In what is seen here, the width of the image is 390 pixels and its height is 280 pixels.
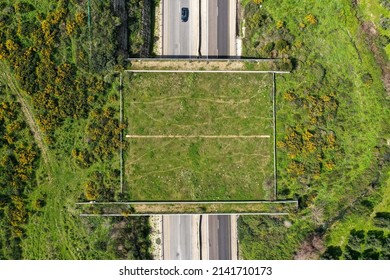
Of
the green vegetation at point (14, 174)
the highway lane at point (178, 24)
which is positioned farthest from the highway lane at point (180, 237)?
the highway lane at point (178, 24)

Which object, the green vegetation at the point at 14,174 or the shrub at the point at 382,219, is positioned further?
the shrub at the point at 382,219

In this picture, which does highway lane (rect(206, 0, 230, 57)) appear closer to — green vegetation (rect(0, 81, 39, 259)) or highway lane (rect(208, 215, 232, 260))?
highway lane (rect(208, 215, 232, 260))

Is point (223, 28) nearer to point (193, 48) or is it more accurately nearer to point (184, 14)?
point (193, 48)

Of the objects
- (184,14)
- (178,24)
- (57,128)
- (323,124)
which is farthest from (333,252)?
(57,128)

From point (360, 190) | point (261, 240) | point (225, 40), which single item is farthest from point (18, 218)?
point (360, 190)

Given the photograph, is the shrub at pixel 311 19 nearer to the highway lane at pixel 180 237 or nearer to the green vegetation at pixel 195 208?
the green vegetation at pixel 195 208

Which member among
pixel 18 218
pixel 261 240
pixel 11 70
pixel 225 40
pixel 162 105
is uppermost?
pixel 225 40

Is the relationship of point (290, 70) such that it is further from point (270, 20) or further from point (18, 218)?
point (18, 218)
